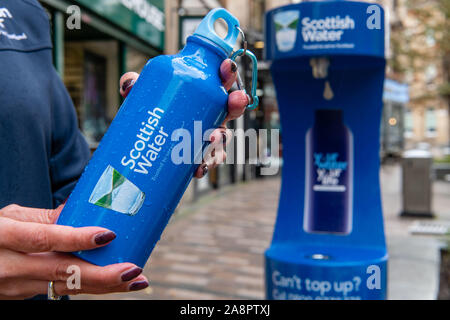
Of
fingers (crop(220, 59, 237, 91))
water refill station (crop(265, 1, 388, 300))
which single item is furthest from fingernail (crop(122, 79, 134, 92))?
water refill station (crop(265, 1, 388, 300))

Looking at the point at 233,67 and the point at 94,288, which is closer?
the point at 94,288

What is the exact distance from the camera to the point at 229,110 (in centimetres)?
110

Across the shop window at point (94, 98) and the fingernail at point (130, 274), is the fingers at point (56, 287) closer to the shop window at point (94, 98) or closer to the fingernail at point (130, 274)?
the fingernail at point (130, 274)

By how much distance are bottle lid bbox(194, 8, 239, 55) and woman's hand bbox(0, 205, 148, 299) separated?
49 cm

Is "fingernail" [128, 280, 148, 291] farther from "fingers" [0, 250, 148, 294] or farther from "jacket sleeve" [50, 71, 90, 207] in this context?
"jacket sleeve" [50, 71, 90, 207]

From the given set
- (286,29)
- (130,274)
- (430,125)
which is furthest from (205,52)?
(430,125)

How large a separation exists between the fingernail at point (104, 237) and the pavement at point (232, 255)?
2.64 metres

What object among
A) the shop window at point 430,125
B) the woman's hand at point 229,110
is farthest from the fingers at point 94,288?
the shop window at point 430,125

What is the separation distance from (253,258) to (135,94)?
3946 mm

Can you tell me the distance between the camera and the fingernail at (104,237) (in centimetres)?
86

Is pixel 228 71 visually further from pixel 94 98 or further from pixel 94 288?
pixel 94 98

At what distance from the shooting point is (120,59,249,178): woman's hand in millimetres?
1076

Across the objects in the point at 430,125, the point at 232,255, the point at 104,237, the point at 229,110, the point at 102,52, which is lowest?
the point at 232,255

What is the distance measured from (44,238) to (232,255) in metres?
4.17
